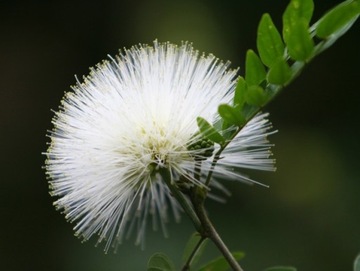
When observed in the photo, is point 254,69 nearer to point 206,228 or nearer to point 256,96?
point 256,96

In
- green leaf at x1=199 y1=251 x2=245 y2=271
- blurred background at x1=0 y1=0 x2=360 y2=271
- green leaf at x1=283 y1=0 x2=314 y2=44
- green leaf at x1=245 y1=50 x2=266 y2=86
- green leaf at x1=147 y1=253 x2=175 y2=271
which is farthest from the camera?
blurred background at x1=0 y1=0 x2=360 y2=271

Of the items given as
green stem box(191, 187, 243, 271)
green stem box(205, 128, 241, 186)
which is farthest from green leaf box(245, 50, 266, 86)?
green stem box(191, 187, 243, 271)

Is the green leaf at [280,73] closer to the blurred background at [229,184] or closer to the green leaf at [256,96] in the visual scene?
the green leaf at [256,96]

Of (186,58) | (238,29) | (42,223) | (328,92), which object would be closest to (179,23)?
(238,29)

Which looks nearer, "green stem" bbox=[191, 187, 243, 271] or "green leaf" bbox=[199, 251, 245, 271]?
"green stem" bbox=[191, 187, 243, 271]

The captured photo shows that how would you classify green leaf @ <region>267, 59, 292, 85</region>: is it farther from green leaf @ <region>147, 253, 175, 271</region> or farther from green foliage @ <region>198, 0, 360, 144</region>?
green leaf @ <region>147, 253, 175, 271</region>
